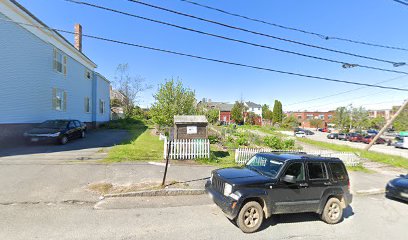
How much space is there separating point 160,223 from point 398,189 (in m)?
8.43

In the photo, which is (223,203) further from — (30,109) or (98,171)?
(30,109)

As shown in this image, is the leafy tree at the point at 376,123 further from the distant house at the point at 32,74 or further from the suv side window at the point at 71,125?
the suv side window at the point at 71,125

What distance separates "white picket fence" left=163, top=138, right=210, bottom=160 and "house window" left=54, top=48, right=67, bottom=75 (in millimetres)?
12540

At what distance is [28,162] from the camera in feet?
28.4

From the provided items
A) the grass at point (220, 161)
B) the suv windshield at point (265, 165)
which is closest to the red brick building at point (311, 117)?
the grass at point (220, 161)

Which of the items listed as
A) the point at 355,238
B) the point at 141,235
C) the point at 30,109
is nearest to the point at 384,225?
the point at 355,238

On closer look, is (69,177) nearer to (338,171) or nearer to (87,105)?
(338,171)

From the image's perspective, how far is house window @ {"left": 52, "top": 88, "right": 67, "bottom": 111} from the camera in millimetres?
16688

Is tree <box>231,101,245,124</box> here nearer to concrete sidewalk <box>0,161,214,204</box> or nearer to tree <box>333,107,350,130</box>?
tree <box>333,107,350,130</box>

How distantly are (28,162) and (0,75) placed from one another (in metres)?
6.36

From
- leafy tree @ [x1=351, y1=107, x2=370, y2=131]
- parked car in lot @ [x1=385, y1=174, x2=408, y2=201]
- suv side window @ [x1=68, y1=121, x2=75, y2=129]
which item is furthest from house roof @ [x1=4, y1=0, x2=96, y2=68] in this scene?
leafy tree @ [x1=351, y1=107, x2=370, y2=131]

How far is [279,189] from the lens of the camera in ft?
16.7

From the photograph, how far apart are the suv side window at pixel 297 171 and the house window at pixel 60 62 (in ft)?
60.0

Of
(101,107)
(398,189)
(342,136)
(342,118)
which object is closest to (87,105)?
(101,107)
